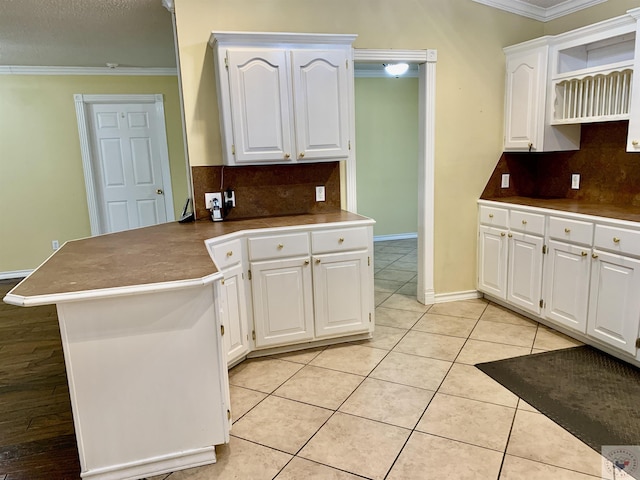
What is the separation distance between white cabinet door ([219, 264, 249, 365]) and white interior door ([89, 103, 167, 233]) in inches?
124

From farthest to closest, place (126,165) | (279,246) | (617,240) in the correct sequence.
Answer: (126,165) < (279,246) < (617,240)

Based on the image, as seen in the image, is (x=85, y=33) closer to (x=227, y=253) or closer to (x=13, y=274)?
(x=227, y=253)

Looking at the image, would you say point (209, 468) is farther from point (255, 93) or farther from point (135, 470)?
point (255, 93)

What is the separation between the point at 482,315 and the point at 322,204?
162 cm

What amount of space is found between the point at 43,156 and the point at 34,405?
3.52 meters

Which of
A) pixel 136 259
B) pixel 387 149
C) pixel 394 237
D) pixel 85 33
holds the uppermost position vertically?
pixel 85 33

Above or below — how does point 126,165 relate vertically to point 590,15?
below

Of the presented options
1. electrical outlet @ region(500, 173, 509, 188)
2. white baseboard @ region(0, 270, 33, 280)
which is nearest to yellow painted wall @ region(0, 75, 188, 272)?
white baseboard @ region(0, 270, 33, 280)

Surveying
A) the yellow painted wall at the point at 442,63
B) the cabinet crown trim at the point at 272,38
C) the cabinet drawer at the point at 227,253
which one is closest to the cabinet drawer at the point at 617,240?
the yellow painted wall at the point at 442,63

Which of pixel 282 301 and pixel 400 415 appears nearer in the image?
pixel 400 415

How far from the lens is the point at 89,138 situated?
5227 millimetres

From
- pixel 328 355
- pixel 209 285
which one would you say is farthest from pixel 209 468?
pixel 328 355

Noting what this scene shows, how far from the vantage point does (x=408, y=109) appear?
6496 mm

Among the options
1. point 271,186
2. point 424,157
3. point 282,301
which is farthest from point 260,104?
point 424,157
